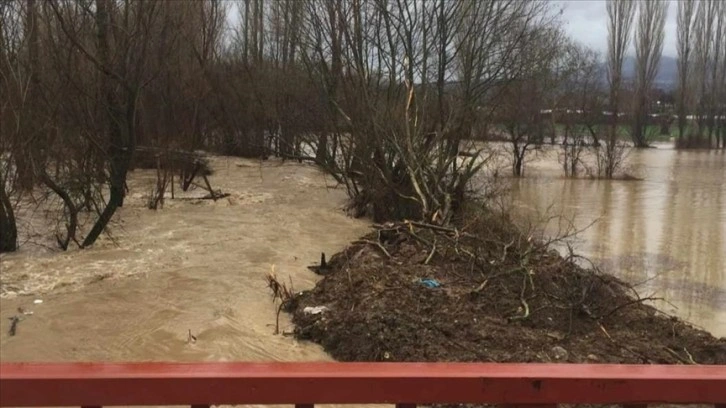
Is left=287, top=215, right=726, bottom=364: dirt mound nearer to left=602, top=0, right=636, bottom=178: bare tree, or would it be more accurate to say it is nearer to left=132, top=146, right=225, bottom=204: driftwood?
left=132, top=146, right=225, bottom=204: driftwood

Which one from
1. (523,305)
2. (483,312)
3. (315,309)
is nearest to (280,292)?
(315,309)

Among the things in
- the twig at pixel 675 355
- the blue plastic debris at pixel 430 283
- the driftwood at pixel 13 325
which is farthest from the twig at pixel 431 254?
the driftwood at pixel 13 325

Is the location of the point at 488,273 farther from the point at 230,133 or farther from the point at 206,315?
the point at 230,133

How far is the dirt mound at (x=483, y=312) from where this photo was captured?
20.2ft

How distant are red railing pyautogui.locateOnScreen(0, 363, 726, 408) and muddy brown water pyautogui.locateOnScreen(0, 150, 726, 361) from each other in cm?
422

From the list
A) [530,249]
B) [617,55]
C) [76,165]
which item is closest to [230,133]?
[76,165]

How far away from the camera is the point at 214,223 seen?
496 inches

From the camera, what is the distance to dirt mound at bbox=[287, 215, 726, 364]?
6.17 metres

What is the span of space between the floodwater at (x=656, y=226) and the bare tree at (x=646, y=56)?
64.7 ft

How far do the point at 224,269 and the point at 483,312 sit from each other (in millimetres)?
3768

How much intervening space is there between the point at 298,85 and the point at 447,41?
337 inches

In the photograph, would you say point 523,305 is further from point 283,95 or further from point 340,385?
point 283,95

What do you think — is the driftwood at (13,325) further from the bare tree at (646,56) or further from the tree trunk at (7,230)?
the bare tree at (646,56)

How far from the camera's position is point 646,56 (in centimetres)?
5028
